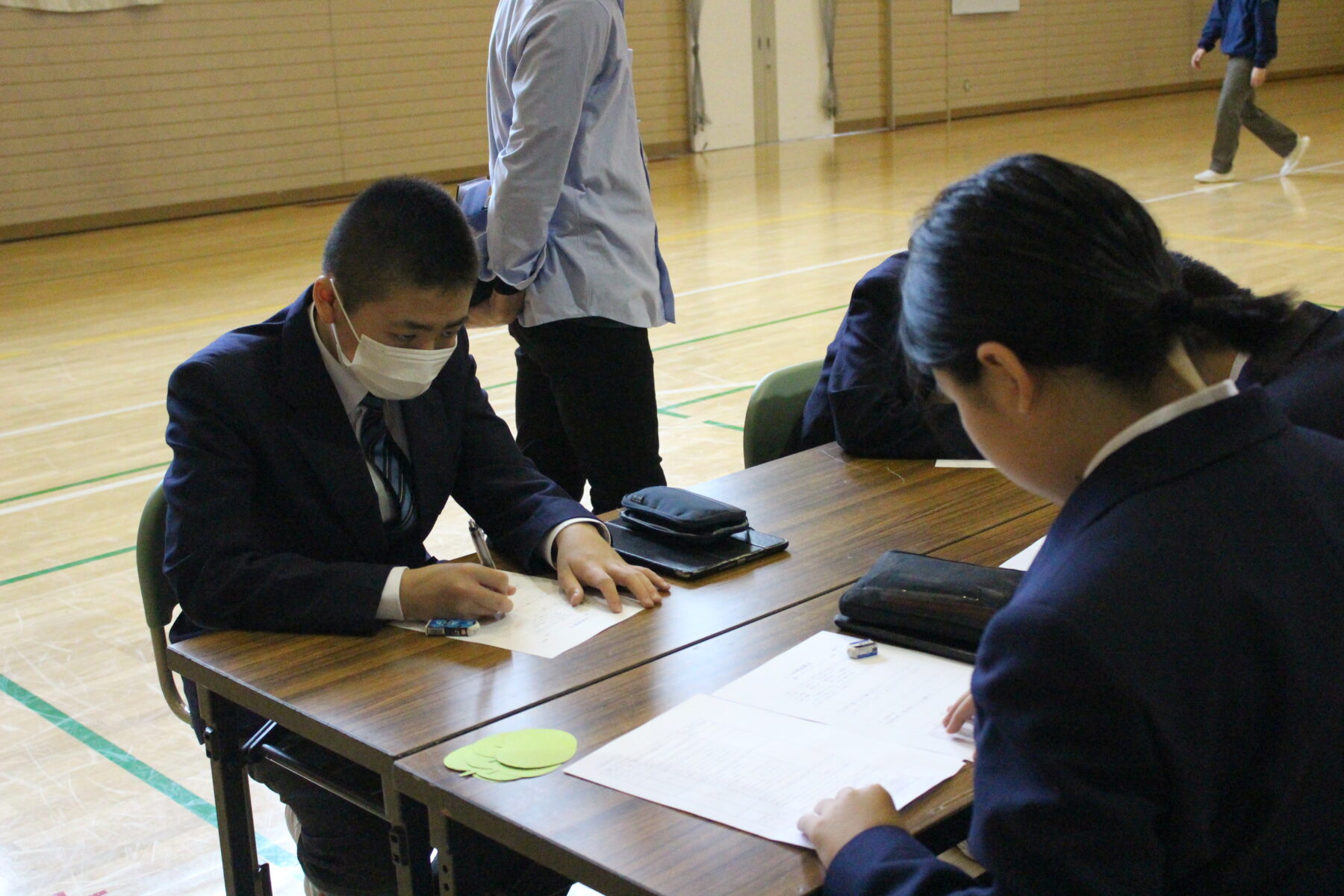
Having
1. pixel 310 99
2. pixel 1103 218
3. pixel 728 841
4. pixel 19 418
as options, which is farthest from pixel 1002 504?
pixel 310 99

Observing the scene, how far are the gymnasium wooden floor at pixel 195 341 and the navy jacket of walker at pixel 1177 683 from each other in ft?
5.81

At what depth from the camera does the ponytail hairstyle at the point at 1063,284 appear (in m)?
0.99

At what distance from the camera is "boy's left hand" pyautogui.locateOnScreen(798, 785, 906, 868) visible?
119 centimetres

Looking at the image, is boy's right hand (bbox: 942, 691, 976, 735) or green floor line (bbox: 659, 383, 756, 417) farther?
green floor line (bbox: 659, 383, 756, 417)

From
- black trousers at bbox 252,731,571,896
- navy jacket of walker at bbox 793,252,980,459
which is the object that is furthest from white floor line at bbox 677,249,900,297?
black trousers at bbox 252,731,571,896

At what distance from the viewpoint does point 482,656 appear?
5.60 feet

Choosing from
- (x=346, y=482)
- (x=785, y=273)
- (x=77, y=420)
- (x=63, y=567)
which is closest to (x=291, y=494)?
(x=346, y=482)

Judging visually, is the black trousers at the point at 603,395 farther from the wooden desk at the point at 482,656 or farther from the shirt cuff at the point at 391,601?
the shirt cuff at the point at 391,601

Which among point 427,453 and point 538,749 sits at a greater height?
point 427,453

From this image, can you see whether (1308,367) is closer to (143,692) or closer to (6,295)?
(143,692)

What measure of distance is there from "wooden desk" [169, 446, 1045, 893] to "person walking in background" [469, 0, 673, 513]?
1.90 feet

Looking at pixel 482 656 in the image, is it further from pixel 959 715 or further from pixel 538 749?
pixel 959 715

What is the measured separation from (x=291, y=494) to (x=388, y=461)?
19cm

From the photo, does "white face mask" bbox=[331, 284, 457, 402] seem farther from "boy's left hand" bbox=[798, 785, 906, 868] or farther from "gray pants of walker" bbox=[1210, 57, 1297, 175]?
"gray pants of walker" bbox=[1210, 57, 1297, 175]
